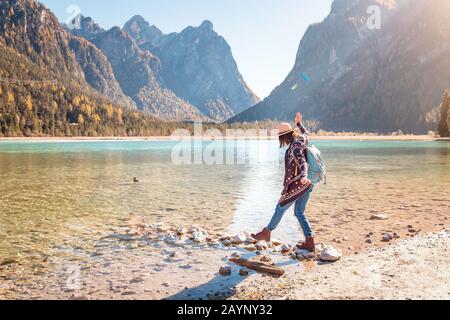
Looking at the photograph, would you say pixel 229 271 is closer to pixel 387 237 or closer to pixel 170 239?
pixel 170 239

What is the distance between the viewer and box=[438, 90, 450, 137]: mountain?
111325 millimetres

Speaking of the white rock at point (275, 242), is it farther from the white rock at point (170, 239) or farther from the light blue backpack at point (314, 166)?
the white rock at point (170, 239)

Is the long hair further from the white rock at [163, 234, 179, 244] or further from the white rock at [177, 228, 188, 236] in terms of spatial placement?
the white rock at [177, 228, 188, 236]

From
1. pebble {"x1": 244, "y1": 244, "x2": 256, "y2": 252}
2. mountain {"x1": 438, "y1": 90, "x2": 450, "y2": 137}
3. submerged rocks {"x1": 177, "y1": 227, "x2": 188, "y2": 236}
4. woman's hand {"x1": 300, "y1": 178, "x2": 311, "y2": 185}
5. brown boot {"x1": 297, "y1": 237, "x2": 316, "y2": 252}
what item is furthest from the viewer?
mountain {"x1": 438, "y1": 90, "x2": 450, "y2": 137}

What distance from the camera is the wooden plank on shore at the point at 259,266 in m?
8.64

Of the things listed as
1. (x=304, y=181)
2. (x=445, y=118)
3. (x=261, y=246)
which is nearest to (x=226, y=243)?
(x=261, y=246)

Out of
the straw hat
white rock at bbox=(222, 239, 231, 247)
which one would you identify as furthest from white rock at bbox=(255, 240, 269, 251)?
the straw hat

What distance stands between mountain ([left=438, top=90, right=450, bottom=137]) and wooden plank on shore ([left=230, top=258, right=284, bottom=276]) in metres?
119

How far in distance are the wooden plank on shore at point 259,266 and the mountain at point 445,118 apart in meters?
119

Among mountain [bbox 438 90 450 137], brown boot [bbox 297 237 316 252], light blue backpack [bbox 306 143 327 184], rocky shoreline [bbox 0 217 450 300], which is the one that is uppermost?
mountain [bbox 438 90 450 137]

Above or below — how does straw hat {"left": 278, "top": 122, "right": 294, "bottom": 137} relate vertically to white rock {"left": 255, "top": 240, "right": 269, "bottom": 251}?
above

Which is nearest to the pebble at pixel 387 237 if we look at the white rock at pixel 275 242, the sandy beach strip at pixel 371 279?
the sandy beach strip at pixel 371 279

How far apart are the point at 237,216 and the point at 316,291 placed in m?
8.00
